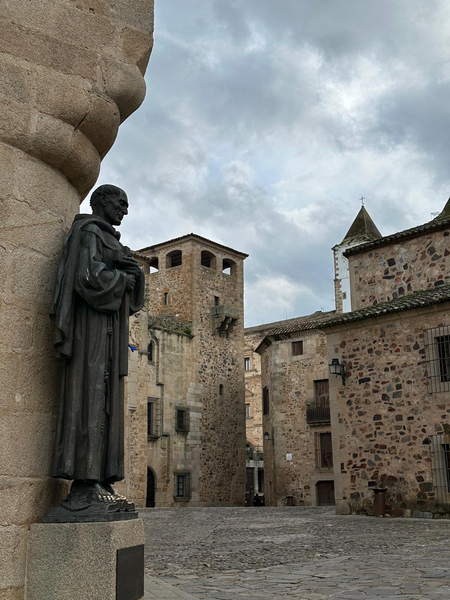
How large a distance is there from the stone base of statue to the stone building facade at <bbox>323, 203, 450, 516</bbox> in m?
12.7

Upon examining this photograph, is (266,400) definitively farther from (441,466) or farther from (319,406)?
(441,466)

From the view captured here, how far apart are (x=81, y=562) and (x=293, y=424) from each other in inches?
1023

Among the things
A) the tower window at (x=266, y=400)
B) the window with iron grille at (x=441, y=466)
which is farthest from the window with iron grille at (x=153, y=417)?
the window with iron grille at (x=441, y=466)

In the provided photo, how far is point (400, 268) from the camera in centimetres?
1806

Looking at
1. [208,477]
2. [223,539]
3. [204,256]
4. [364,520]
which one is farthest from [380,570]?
[204,256]

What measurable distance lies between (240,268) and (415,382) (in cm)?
2176

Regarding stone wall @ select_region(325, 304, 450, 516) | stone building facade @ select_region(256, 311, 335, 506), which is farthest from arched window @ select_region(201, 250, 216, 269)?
stone wall @ select_region(325, 304, 450, 516)

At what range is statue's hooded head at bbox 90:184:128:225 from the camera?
378 cm

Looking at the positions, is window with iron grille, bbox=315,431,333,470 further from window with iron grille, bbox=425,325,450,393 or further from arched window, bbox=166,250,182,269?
window with iron grille, bbox=425,325,450,393

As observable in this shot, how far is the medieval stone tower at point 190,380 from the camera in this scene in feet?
94.1

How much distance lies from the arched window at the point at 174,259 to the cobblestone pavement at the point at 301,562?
23447 millimetres

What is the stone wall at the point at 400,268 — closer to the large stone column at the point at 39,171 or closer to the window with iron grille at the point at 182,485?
the large stone column at the point at 39,171

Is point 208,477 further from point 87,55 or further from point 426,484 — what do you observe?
point 87,55

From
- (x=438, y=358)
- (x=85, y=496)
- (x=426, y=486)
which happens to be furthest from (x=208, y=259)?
(x=85, y=496)
